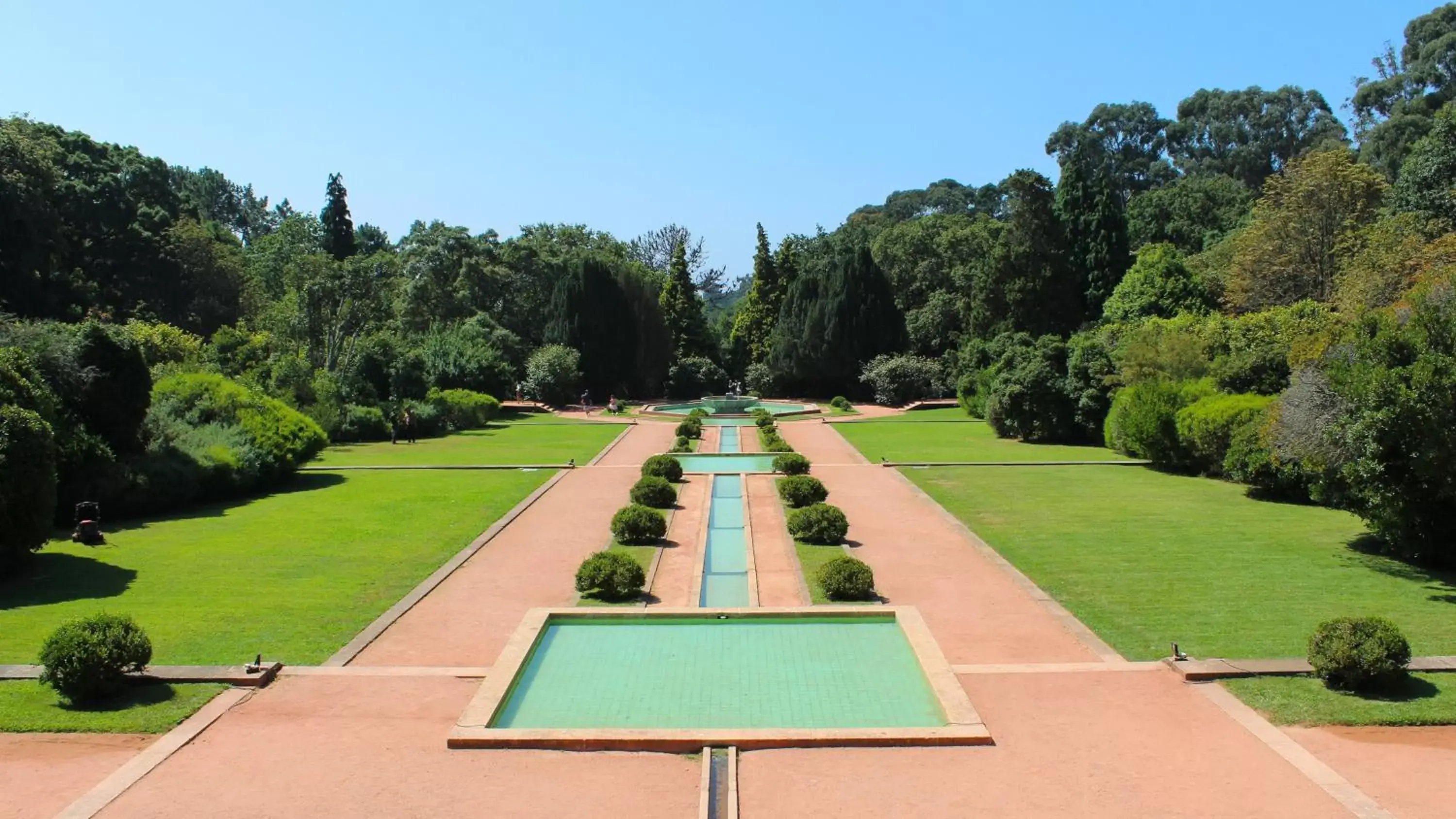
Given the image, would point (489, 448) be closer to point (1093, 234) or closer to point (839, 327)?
point (839, 327)

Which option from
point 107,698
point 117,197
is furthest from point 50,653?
point 117,197

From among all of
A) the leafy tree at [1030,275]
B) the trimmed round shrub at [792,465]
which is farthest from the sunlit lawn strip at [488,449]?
the leafy tree at [1030,275]

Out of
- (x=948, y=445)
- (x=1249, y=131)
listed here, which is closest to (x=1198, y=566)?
(x=948, y=445)

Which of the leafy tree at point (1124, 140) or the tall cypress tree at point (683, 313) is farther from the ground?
the leafy tree at point (1124, 140)

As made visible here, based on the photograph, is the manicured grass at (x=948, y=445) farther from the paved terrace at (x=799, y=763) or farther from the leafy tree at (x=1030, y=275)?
the paved terrace at (x=799, y=763)

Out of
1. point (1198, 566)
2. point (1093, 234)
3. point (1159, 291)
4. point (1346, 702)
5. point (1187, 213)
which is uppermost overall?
point (1187, 213)

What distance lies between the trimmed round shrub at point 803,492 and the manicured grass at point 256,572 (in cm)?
559

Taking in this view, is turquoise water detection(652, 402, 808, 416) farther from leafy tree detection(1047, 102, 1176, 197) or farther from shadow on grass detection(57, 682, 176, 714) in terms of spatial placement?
leafy tree detection(1047, 102, 1176, 197)

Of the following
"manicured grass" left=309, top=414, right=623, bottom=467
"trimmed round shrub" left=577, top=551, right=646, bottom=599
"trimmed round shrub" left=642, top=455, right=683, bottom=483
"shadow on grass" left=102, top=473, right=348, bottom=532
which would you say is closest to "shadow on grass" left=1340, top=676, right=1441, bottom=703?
"trimmed round shrub" left=577, top=551, right=646, bottom=599

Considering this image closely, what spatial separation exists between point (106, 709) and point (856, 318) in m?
49.0

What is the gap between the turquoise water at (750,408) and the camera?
50094mm

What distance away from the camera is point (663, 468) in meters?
23.3

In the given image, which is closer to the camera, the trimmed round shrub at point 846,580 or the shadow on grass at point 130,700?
the shadow on grass at point 130,700

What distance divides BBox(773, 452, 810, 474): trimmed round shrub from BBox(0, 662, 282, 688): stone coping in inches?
603
